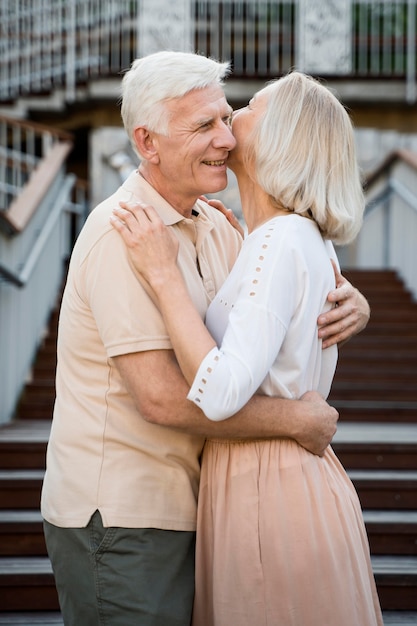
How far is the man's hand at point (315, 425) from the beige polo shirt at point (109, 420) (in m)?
0.25

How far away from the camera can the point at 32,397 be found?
5738 millimetres

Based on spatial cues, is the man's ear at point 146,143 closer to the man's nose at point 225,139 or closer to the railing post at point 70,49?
the man's nose at point 225,139

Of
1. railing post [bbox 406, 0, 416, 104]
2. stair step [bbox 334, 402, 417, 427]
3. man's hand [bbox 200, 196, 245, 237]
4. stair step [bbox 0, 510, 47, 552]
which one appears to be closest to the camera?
man's hand [bbox 200, 196, 245, 237]

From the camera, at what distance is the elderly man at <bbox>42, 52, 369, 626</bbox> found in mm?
1974

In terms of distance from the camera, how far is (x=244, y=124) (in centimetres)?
216

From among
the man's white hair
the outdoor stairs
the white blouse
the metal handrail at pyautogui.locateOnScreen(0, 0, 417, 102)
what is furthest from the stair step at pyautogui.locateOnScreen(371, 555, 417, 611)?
the metal handrail at pyautogui.locateOnScreen(0, 0, 417, 102)

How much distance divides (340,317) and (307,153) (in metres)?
0.37

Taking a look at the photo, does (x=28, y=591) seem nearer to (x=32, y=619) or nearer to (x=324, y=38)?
(x=32, y=619)

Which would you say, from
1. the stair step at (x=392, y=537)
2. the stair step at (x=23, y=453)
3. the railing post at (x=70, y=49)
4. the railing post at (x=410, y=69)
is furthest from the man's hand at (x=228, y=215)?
the railing post at (x=70, y=49)

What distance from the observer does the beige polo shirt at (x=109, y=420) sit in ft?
6.49

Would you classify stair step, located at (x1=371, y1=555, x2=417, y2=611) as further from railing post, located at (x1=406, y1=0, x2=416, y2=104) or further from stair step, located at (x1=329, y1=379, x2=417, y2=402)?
railing post, located at (x1=406, y1=0, x2=416, y2=104)

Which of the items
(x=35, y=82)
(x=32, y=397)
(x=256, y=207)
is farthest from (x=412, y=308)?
(x=35, y=82)

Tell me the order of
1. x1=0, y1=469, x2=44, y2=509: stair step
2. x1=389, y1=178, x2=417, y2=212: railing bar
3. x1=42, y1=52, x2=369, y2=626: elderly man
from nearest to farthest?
x1=42, y1=52, x2=369, y2=626: elderly man → x1=0, y1=469, x2=44, y2=509: stair step → x1=389, y1=178, x2=417, y2=212: railing bar

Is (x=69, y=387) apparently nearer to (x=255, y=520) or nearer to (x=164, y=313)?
(x=164, y=313)
